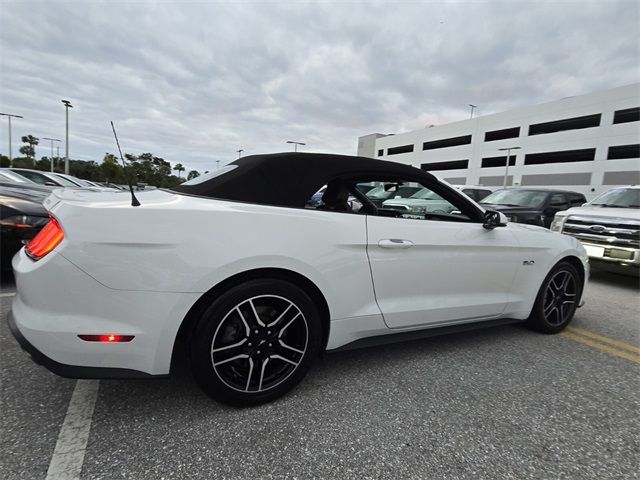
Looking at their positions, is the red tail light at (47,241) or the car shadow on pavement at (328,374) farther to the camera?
the car shadow on pavement at (328,374)

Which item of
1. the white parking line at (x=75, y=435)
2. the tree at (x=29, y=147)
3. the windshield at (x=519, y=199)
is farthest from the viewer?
the tree at (x=29, y=147)

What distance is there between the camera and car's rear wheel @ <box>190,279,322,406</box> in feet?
5.98

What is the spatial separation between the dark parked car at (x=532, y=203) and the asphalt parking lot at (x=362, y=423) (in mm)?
6331

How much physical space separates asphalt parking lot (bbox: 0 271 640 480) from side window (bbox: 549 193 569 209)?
7.46m

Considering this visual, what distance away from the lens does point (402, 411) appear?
2.02 m

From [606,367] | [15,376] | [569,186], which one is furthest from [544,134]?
[15,376]

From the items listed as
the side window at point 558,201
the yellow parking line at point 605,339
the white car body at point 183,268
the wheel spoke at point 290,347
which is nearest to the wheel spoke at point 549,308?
the yellow parking line at point 605,339

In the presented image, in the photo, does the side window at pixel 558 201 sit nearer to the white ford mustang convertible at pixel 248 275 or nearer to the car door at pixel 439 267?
the car door at pixel 439 267

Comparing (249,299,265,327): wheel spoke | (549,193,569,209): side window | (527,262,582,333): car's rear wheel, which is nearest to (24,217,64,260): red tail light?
(249,299,265,327): wheel spoke

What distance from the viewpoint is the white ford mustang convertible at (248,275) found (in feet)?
5.39

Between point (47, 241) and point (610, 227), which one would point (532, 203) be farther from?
point (47, 241)

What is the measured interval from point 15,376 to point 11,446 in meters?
0.73

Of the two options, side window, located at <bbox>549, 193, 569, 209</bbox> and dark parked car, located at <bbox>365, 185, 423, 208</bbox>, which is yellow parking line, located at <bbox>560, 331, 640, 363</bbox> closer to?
dark parked car, located at <bbox>365, 185, 423, 208</bbox>

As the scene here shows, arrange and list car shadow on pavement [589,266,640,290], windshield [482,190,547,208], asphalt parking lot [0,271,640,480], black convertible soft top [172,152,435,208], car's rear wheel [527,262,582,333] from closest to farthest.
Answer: asphalt parking lot [0,271,640,480]
black convertible soft top [172,152,435,208]
car's rear wheel [527,262,582,333]
car shadow on pavement [589,266,640,290]
windshield [482,190,547,208]
